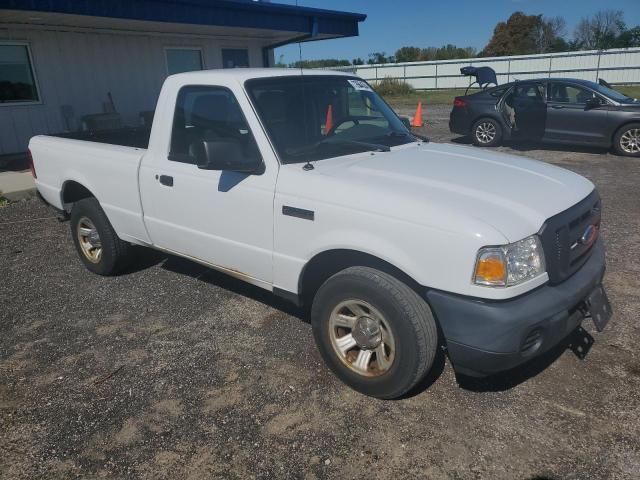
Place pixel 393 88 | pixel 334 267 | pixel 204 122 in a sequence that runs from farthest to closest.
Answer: pixel 393 88 → pixel 204 122 → pixel 334 267

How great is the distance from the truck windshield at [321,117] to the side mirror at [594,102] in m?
8.43

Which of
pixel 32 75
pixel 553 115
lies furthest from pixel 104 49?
pixel 553 115

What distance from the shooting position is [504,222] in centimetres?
257

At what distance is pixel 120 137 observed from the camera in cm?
519

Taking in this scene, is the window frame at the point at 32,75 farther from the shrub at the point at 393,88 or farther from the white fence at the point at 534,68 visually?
the white fence at the point at 534,68

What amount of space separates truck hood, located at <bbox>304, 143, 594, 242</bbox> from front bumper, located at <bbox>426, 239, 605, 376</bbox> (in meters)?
0.35

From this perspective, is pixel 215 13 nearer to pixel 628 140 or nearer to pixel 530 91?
pixel 530 91

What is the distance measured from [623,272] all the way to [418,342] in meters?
3.14

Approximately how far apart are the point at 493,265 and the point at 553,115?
33.4ft

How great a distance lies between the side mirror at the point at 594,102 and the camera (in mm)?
10688

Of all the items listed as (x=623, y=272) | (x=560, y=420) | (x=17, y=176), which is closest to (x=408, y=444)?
(x=560, y=420)

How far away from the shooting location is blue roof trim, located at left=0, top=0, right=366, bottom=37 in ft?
31.6

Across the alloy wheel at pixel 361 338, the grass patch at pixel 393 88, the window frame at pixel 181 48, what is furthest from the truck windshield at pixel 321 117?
the grass patch at pixel 393 88

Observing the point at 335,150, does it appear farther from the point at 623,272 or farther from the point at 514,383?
the point at 623,272
